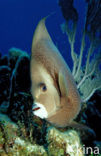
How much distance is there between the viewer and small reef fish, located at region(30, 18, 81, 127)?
136cm

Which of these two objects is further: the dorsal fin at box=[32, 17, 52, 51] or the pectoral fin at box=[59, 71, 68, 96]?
the dorsal fin at box=[32, 17, 52, 51]

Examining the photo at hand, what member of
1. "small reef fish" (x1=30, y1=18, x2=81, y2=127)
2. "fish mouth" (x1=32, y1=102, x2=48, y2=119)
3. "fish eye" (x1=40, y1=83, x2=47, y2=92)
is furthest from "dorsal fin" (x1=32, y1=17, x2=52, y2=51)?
"fish mouth" (x1=32, y1=102, x2=48, y2=119)

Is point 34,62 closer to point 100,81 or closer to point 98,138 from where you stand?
point 100,81

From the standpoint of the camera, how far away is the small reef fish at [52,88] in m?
1.36

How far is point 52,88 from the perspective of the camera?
4.66 ft

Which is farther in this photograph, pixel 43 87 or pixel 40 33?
pixel 40 33

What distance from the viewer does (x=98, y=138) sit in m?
6.30

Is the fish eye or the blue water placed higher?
the blue water

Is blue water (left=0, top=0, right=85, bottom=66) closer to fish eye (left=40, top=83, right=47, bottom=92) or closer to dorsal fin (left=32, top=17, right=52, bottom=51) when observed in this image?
dorsal fin (left=32, top=17, right=52, bottom=51)

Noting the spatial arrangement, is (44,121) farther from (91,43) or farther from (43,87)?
(91,43)

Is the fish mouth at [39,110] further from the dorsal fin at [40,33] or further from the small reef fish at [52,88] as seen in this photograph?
the dorsal fin at [40,33]

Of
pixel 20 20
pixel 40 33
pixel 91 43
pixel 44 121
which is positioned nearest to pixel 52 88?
pixel 40 33

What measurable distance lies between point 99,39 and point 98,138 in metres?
4.01

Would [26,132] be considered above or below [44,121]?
below
